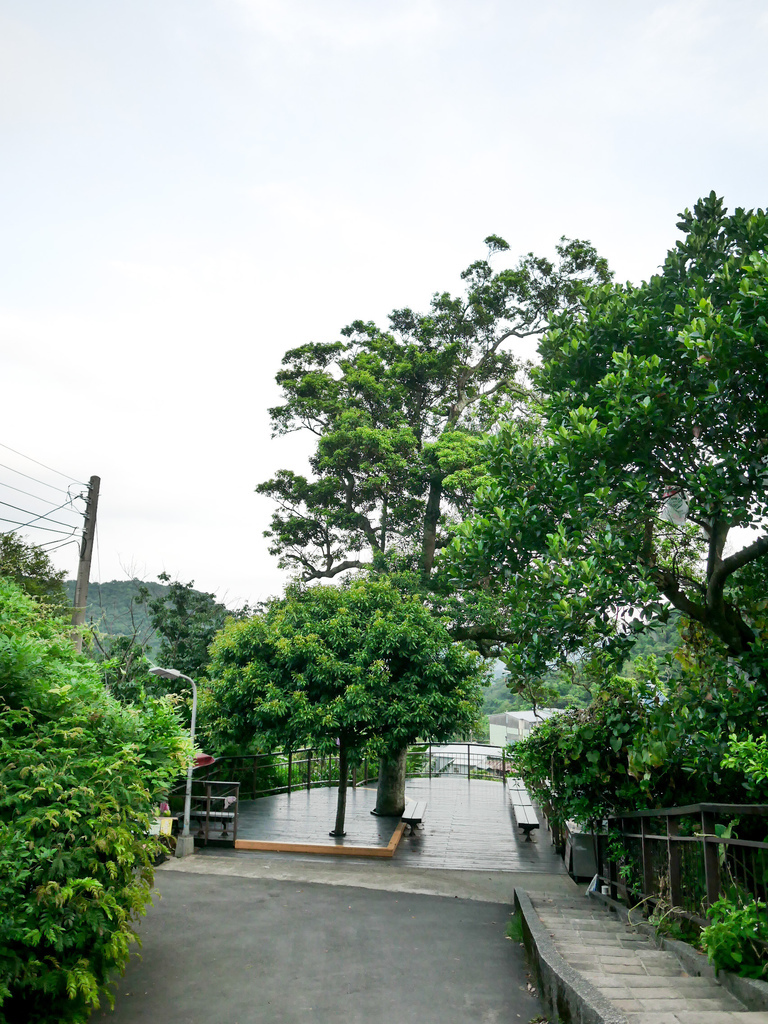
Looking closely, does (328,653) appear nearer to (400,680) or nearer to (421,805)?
(400,680)

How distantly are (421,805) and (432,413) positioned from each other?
9708 mm

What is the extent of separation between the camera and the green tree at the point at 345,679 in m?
12.6

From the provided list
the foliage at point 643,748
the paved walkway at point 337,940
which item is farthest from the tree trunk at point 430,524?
the foliage at point 643,748

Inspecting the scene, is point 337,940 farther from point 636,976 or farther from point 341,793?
point 341,793

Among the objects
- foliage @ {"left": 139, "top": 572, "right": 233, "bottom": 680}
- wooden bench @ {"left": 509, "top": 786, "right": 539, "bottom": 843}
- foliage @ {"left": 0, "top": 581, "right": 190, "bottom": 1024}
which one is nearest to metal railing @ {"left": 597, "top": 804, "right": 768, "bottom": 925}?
foliage @ {"left": 0, "top": 581, "right": 190, "bottom": 1024}

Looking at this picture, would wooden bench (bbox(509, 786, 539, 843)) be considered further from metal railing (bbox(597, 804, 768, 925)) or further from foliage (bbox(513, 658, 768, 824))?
metal railing (bbox(597, 804, 768, 925))

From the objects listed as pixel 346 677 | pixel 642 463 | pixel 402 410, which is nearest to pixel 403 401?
pixel 402 410

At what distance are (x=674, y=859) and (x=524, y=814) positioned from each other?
29.0ft

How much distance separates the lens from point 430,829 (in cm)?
1529

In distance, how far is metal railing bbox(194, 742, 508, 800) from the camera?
54.8ft

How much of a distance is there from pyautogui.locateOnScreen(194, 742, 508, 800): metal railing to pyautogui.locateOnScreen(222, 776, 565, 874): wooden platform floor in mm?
467

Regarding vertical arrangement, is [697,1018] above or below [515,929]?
above

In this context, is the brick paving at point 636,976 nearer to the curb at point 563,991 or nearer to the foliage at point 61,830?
the curb at point 563,991

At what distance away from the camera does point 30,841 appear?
14.5ft
